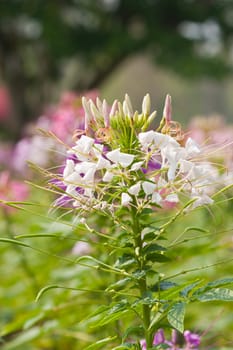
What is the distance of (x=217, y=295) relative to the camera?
66 cm

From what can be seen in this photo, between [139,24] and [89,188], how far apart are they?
286 inches

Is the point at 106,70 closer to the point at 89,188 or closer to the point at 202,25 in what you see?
the point at 202,25

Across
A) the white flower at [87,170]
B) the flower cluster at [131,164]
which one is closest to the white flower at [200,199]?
the flower cluster at [131,164]

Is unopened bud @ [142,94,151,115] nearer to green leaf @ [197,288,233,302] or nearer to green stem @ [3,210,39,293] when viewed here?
green leaf @ [197,288,233,302]

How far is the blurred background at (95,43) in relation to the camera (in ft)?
22.1

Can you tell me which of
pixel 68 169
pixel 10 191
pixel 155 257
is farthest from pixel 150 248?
pixel 10 191

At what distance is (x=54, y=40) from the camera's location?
21.6 ft

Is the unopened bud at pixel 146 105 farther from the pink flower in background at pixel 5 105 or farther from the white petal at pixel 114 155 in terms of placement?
the pink flower in background at pixel 5 105

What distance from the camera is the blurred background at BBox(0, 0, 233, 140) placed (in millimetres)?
6730

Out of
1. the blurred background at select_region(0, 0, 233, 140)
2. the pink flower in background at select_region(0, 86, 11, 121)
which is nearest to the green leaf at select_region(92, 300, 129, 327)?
the blurred background at select_region(0, 0, 233, 140)

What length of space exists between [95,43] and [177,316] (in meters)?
6.50

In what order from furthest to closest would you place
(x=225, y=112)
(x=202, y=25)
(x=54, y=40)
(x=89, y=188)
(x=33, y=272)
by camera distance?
(x=225, y=112), (x=202, y=25), (x=54, y=40), (x=33, y=272), (x=89, y=188)

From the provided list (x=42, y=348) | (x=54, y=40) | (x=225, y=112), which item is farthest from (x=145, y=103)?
(x=225, y=112)

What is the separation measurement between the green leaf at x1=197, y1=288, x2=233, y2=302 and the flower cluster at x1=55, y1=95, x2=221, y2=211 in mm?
86
